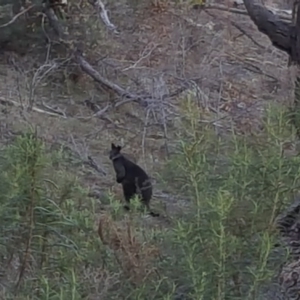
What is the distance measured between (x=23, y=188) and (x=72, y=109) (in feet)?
20.2

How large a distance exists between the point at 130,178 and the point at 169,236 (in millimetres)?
3257

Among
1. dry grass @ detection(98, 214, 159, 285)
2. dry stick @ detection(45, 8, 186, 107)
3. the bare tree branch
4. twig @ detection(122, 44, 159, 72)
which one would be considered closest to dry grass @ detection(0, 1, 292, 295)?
twig @ detection(122, 44, 159, 72)

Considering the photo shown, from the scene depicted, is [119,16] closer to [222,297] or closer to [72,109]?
[72,109]

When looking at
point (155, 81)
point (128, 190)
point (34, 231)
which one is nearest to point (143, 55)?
point (155, 81)

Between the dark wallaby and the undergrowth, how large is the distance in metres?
2.57

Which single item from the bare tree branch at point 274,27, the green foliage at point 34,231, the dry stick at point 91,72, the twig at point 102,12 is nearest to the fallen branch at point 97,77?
the dry stick at point 91,72

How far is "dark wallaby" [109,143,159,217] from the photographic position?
19.9ft

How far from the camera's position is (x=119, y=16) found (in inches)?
427

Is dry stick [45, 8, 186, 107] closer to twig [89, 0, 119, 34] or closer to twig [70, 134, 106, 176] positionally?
twig [89, 0, 119, 34]

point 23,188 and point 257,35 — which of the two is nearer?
point 23,188

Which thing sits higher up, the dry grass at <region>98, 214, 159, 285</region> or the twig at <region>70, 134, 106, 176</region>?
the dry grass at <region>98, 214, 159, 285</region>

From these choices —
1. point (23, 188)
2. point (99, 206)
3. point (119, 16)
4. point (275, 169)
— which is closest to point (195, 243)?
point (275, 169)

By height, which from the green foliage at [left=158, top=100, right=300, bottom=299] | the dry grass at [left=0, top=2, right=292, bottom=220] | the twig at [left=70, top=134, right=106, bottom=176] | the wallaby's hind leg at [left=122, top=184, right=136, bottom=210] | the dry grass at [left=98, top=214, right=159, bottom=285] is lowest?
the dry grass at [left=0, top=2, right=292, bottom=220]

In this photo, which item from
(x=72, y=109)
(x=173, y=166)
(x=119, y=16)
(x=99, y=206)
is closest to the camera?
(x=173, y=166)
